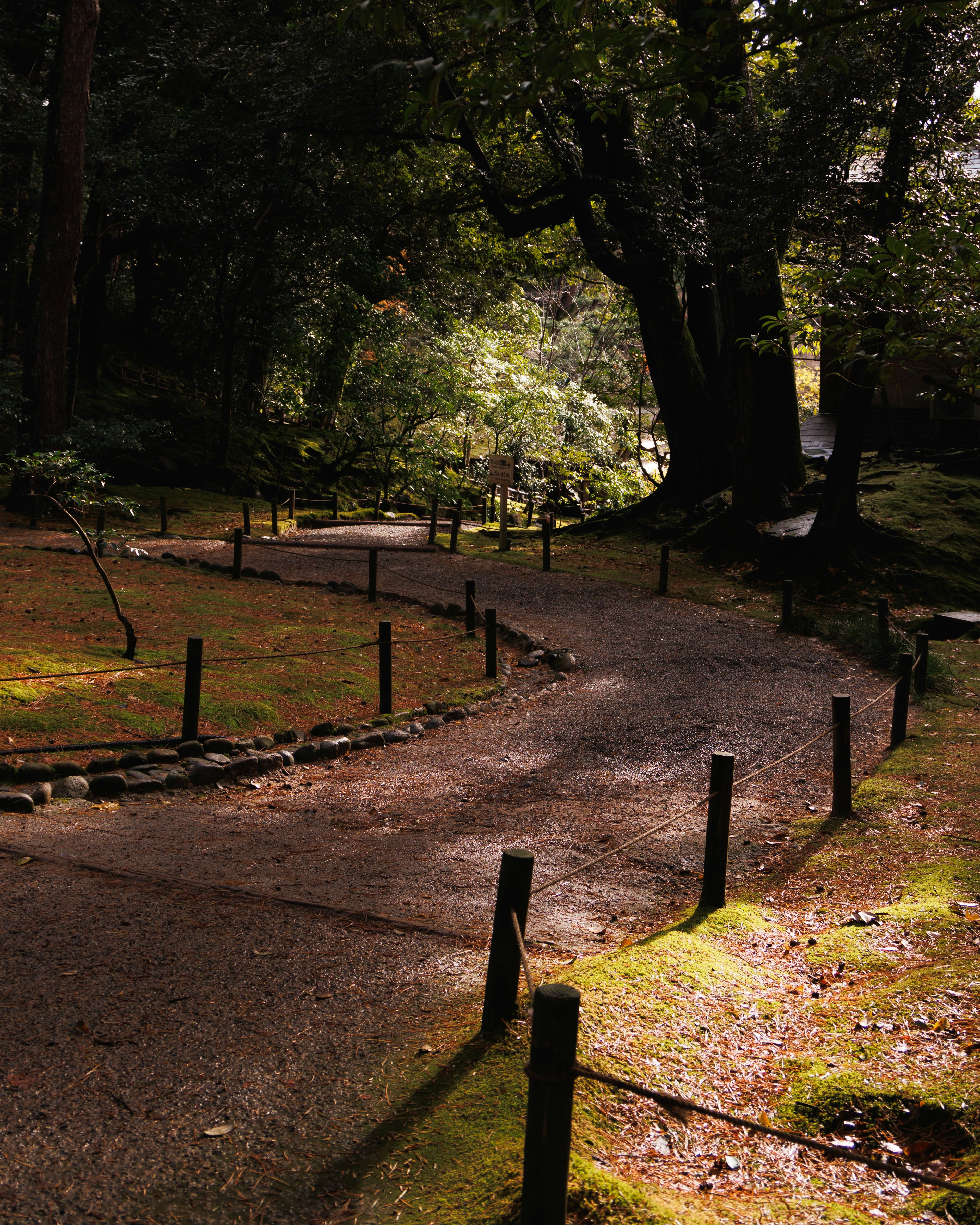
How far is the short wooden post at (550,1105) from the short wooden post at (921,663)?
7321mm

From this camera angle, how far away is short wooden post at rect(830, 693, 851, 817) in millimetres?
5953

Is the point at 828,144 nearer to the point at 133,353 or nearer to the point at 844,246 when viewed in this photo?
the point at 844,246

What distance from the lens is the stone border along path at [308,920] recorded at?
8.51 ft

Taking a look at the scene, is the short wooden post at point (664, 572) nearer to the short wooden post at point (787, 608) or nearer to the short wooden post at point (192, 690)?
the short wooden post at point (787, 608)

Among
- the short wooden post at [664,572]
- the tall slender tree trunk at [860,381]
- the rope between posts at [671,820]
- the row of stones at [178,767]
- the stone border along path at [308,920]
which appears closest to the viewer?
the stone border along path at [308,920]

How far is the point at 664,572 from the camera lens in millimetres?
14133

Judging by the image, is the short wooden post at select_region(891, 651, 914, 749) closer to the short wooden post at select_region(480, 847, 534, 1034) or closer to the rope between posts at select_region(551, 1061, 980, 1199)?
the short wooden post at select_region(480, 847, 534, 1034)

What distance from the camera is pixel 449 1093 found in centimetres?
285

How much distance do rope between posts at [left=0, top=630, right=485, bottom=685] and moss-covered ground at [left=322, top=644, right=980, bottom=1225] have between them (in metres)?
3.63

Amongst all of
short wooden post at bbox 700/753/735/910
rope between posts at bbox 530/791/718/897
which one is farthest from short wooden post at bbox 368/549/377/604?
short wooden post at bbox 700/753/735/910

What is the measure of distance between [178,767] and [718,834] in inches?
151

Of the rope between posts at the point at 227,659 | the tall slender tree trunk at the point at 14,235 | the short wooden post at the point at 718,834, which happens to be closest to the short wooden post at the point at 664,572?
the rope between posts at the point at 227,659

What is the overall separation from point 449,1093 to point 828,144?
43.7 ft

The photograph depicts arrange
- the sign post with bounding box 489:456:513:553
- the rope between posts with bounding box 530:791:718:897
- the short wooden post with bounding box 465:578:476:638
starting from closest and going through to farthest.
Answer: the rope between posts with bounding box 530:791:718:897, the short wooden post with bounding box 465:578:476:638, the sign post with bounding box 489:456:513:553
